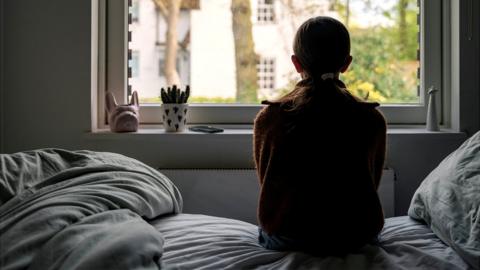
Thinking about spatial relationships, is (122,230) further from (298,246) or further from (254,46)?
(254,46)

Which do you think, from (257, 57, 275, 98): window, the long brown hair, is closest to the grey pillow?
the long brown hair

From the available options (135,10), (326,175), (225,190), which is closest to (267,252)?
(326,175)

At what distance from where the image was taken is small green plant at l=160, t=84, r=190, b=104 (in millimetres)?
1936

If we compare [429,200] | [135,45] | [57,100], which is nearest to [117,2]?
[135,45]

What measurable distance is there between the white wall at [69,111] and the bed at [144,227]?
44 centimetres

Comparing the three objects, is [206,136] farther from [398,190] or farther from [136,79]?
[398,190]

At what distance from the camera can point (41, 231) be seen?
1011mm

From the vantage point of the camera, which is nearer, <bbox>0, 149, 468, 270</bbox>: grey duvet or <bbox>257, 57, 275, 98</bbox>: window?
<bbox>0, 149, 468, 270</bbox>: grey duvet

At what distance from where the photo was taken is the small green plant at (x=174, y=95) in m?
1.94

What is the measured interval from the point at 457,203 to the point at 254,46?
1.07 m

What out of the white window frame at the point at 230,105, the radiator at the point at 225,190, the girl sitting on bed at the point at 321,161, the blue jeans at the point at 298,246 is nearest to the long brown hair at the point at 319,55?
the girl sitting on bed at the point at 321,161

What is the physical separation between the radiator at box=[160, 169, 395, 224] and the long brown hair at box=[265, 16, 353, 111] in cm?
58

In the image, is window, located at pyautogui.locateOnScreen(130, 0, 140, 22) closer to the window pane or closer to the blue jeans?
the window pane

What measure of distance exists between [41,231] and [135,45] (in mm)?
1217
